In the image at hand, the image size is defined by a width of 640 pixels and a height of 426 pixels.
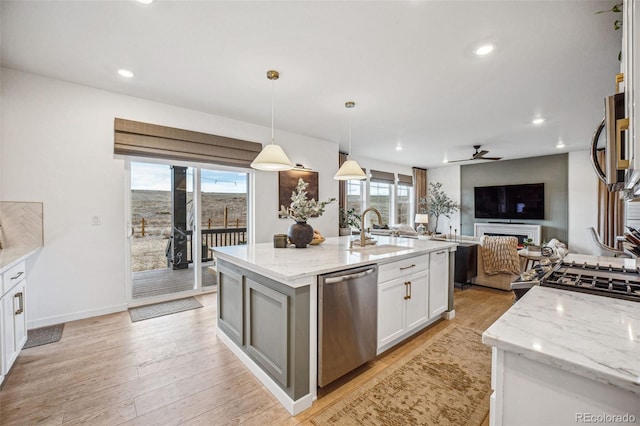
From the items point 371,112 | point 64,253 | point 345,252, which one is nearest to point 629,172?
point 345,252

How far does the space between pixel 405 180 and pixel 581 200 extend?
4079mm

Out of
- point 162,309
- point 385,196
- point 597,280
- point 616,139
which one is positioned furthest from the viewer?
point 385,196

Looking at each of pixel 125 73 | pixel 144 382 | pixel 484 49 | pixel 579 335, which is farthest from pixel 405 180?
pixel 579 335

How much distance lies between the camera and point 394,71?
2.70 meters

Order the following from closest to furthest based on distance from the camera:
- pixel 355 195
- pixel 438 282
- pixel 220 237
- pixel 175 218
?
1. pixel 438 282
2. pixel 175 218
3. pixel 220 237
4. pixel 355 195

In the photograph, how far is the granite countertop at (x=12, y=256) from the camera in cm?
186

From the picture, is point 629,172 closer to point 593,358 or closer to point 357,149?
point 593,358

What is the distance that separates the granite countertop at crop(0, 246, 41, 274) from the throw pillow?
204 inches

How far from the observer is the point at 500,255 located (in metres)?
4.00

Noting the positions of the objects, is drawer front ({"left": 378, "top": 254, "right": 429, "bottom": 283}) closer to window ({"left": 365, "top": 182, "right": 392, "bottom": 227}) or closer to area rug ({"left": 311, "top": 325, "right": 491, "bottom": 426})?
area rug ({"left": 311, "top": 325, "right": 491, "bottom": 426})

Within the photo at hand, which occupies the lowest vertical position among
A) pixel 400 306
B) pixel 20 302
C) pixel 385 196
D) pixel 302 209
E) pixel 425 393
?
pixel 425 393

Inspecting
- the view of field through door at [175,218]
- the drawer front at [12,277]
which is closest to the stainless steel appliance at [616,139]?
the drawer front at [12,277]

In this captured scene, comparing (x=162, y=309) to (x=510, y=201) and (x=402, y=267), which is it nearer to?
(x=402, y=267)

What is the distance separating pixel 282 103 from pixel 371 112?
1268mm
